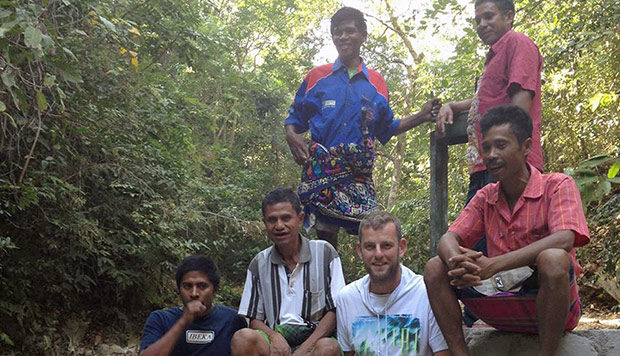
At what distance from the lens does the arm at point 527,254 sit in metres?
2.31

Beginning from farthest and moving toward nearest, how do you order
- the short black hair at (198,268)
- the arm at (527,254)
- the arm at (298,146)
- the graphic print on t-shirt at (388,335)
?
the arm at (298,146), the short black hair at (198,268), the graphic print on t-shirt at (388,335), the arm at (527,254)

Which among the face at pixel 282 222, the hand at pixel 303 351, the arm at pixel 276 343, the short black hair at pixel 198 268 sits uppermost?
the face at pixel 282 222

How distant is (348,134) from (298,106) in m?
0.42

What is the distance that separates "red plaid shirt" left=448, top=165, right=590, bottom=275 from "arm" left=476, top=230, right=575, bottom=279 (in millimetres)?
44

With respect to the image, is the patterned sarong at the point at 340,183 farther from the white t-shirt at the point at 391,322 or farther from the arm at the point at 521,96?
the arm at the point at 521,96

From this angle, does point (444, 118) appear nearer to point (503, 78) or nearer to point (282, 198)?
point (503, 78)

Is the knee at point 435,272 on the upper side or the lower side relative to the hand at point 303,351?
upper

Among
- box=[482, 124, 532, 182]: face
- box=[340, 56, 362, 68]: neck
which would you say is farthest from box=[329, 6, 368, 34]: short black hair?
box=[482, 124, 532, 182]: face

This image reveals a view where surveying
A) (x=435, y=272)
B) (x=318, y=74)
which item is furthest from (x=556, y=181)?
(x=318, y=74)

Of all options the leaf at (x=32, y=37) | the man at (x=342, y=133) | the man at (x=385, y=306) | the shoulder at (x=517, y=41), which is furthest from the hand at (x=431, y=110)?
the leaf at (x=32, y=37)

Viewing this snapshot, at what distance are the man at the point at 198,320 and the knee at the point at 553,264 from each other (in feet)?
5.55

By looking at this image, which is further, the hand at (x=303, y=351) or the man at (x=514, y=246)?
the hand at (x=303, y=351)

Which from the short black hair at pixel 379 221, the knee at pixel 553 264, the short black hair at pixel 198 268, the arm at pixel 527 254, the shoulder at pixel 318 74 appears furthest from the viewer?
the shoulder at pixel 318 74

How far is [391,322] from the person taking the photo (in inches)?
112
